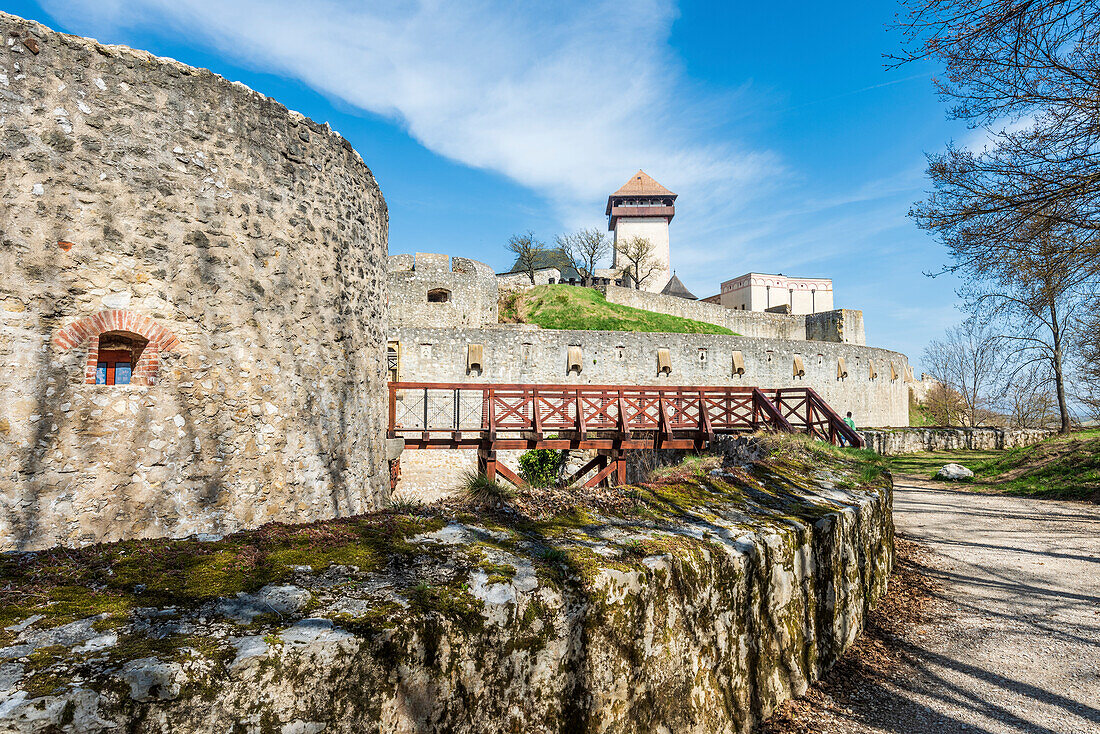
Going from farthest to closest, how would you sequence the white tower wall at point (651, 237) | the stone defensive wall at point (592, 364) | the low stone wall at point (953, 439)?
1. the white tower wall at point (651, 237)
2. the low stone wall at point (953, 439)
3. the stone defensive wall at point (592, 364)

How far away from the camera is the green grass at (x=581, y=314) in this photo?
88.8ft

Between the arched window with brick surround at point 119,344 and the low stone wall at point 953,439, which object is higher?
the arched window with brick surround at point 119,344

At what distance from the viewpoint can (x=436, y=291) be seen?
22.6m

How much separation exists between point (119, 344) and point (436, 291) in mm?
18939

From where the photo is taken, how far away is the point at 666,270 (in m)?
46.3

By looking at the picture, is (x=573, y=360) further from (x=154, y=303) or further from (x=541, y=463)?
(x=154, y=303)

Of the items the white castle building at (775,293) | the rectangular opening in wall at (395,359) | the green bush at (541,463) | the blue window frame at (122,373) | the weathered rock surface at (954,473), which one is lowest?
the green bush at (541,463)

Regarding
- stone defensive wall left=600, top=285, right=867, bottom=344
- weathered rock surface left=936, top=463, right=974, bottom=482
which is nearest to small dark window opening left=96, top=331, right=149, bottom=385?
weathered rock surface left=936, top=463, right=974, bottom=482

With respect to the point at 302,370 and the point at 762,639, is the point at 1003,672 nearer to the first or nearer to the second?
the point at 762,639

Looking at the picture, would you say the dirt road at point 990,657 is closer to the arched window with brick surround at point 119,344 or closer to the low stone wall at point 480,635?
the low stone wall at point 480,635

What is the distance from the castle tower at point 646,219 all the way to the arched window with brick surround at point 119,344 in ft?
142

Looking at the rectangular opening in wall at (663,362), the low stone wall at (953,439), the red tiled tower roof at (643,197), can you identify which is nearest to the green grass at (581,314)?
the rectangular opening in wall at (663,362)

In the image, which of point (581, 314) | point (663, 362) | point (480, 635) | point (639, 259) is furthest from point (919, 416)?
point (480, 635)

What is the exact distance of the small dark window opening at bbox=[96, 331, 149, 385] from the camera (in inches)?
153
